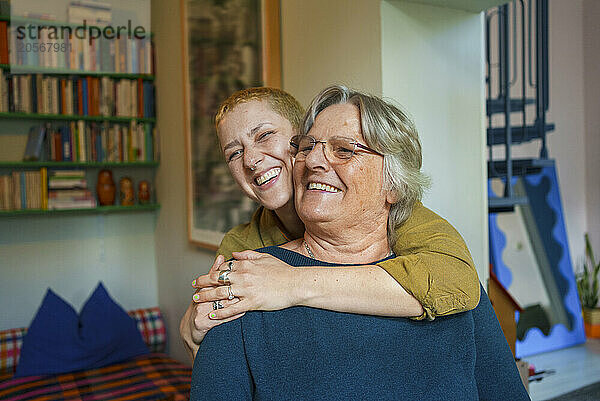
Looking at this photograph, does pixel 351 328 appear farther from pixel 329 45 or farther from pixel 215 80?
pixel 215 80

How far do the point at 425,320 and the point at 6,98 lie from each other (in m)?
2.91

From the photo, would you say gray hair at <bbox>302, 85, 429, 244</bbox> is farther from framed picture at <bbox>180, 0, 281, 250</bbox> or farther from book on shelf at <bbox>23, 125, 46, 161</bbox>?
book on shelf at <bbox>23, 125, 46, 161</bbox>

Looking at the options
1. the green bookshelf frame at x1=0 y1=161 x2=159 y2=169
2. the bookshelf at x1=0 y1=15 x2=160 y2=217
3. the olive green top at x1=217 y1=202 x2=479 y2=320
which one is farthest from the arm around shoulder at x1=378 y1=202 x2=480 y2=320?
the green bookshelf frame at x1=0 y1=161 x2=159 y2=169

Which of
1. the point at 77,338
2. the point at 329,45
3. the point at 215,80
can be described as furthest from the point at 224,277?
the point at 77,338

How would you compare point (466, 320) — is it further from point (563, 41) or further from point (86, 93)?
point (563, 41)

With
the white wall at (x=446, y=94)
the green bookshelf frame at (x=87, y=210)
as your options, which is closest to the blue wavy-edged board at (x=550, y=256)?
the white wall at (x=446, y=94)

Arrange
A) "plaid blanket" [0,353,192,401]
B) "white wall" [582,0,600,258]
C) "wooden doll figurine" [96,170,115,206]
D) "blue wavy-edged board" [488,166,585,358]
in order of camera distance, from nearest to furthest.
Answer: "plaid blanket" [0,353,192,401] < "blue wavy-edged board" [488,166,585,358] < "wooden doll figurine" [96,170,115,206] < "white wall" [582,0,600,258]

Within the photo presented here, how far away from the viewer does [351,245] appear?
117 centimetres

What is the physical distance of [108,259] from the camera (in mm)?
3820

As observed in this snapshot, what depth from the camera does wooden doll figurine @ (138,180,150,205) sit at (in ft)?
12.6

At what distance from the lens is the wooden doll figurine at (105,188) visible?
3727mm

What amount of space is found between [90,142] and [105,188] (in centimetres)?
35

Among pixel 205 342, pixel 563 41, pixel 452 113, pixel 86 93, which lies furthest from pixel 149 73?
pixel 563 41

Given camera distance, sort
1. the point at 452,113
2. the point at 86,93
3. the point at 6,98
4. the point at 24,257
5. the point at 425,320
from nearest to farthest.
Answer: the point at 425,320
the point at 452,113
the point at 6,98
the point at 86,93
the point at 24,257
